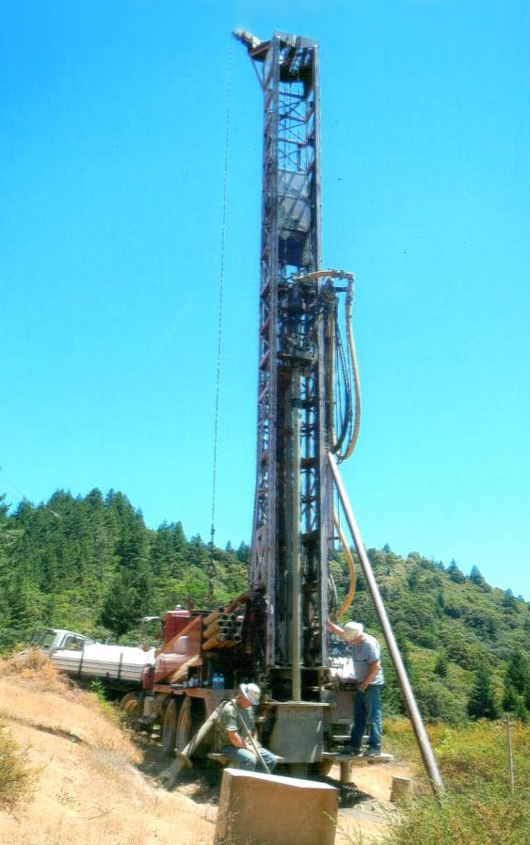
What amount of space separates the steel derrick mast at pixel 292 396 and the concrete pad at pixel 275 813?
4866 mm

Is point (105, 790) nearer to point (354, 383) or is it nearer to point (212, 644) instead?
point (212, 644)

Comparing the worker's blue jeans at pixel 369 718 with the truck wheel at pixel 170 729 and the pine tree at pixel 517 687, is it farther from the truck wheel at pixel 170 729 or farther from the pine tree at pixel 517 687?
the pine tree at pixel 517 687

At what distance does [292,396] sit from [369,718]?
18.3 feet

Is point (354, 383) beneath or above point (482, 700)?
above

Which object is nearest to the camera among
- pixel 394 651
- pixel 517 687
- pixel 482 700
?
pixel 394 651

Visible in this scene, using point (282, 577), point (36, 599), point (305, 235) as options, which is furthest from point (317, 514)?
point (36, 599)

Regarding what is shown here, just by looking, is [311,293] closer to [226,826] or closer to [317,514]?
[317,514]

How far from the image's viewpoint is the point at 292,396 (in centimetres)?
1314

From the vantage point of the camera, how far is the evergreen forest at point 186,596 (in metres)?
52.6

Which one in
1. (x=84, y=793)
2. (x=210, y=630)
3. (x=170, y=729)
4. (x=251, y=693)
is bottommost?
(x=170, y=729)

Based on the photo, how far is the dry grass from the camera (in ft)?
20.0

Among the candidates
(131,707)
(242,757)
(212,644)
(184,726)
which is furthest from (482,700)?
(242,757)

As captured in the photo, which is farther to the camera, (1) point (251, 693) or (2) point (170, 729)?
(2) point (170, 729)

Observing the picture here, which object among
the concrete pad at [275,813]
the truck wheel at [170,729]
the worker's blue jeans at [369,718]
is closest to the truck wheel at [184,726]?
the truck wheel at [170,729]
